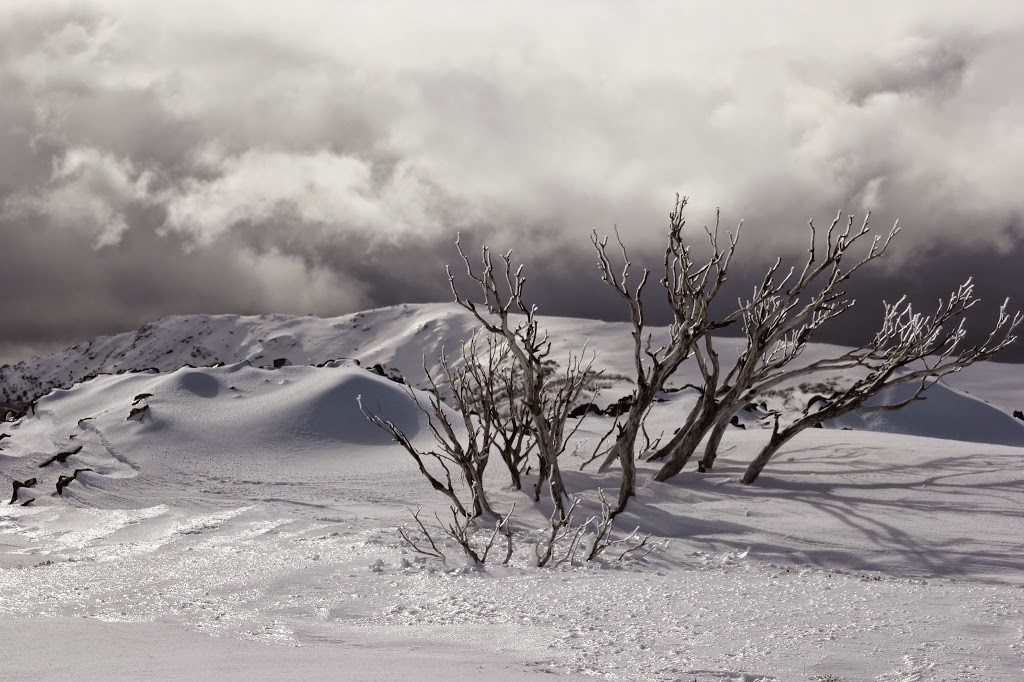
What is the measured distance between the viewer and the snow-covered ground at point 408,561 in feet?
11.5

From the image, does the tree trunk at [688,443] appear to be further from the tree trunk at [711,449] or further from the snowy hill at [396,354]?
the snowy hill at [396,354]

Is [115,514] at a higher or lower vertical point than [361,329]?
lower

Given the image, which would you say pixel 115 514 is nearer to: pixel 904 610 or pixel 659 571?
pixel 659 571

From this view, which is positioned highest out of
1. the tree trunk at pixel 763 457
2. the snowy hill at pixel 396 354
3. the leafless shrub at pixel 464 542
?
the snowy hill at pixel 396 354

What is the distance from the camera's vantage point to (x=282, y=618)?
456 centimetres

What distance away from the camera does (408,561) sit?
5.87 meters

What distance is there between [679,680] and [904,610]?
172 cm

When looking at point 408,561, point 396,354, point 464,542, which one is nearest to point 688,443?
point 464,542

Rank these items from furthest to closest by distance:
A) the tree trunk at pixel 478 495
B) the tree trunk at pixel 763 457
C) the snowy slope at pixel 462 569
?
the tree trunk at pixel 763 457 < the tree trunk at pixel 478 495 < the snowy slope at pixel 462 569

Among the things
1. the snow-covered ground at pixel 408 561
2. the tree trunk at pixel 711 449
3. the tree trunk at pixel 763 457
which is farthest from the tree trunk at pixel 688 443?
the tree trunk at pixel 763 457

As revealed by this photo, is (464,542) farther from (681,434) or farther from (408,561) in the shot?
(681,434)

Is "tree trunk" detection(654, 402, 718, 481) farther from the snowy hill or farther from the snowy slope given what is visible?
the snowy hill

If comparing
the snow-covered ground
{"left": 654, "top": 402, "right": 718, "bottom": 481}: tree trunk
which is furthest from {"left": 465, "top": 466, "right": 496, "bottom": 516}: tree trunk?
{"left": 654, "top": 402, "right": 718, "bottom": 481}: tree trunk

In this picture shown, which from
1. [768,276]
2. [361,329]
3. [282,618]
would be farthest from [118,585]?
[361,329]
